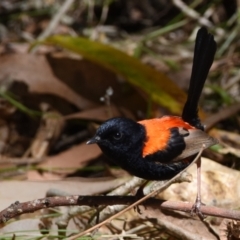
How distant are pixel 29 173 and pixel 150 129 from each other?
174cm

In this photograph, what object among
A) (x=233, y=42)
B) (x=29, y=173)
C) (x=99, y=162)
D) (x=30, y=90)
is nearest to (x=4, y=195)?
(x=29, y=173)

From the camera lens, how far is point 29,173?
15.8 ft

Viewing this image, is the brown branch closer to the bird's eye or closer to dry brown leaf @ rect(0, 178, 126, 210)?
the bird's eye

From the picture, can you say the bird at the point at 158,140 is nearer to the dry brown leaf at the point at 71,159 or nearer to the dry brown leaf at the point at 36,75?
the dry brown leaf at the point at 71,159

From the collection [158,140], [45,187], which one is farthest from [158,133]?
[45,187]

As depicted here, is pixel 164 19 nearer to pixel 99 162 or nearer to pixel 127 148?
pixel 99 162

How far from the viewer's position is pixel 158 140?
332 centimetres

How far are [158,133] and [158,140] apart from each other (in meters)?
0.06

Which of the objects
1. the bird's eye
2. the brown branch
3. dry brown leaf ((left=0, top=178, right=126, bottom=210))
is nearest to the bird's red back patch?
the bird's eye

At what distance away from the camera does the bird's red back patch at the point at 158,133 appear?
3270 millimetres

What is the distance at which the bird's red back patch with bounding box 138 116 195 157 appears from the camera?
327 cm

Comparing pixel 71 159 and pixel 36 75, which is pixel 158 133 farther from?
pixel 36 75

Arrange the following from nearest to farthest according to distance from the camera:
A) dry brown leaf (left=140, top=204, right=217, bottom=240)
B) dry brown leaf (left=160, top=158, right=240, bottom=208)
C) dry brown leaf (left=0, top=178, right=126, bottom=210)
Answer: dry brown leaf (left=140, top=204, right=217, bottom=240)
dry brown leaf (left=160, top=158, right=240, bottom=208)
dry brown leaf (left=0, top=178, right=126, bottom=210)

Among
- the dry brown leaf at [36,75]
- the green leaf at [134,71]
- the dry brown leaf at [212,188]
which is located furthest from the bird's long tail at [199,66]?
the dry brown leaf at [36,75]
